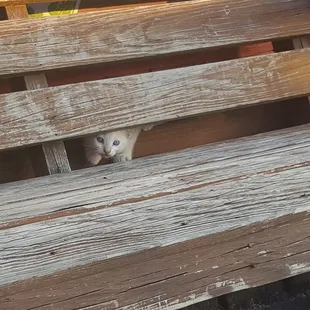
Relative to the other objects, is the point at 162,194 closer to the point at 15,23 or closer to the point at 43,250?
the point at 43,250

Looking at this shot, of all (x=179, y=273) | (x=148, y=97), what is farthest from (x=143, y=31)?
(x=179, y=273)

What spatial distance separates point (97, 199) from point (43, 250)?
0.55ft

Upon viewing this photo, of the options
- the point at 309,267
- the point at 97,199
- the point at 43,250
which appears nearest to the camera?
the point at 43,250

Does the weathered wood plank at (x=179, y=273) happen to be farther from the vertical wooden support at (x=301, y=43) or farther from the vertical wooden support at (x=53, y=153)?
the vertical wooden support at (x=301, y=43)

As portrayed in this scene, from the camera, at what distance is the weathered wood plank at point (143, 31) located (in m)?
1.42

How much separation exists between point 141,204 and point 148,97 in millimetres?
411

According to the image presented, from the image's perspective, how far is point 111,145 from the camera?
1932mm

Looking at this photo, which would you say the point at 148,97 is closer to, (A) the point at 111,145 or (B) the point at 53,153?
(B) the point at 53,153

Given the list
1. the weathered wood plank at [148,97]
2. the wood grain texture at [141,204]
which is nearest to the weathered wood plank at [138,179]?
the wood grain texture at [141,204]

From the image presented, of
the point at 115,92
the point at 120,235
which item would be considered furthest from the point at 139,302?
the point at 115,92

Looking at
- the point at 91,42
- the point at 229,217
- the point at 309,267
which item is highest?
the point at 91,42

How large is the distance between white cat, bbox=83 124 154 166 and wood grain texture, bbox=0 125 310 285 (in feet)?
1.60

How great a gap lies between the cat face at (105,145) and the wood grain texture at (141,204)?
1.59 feet

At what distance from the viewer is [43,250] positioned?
1.05m
